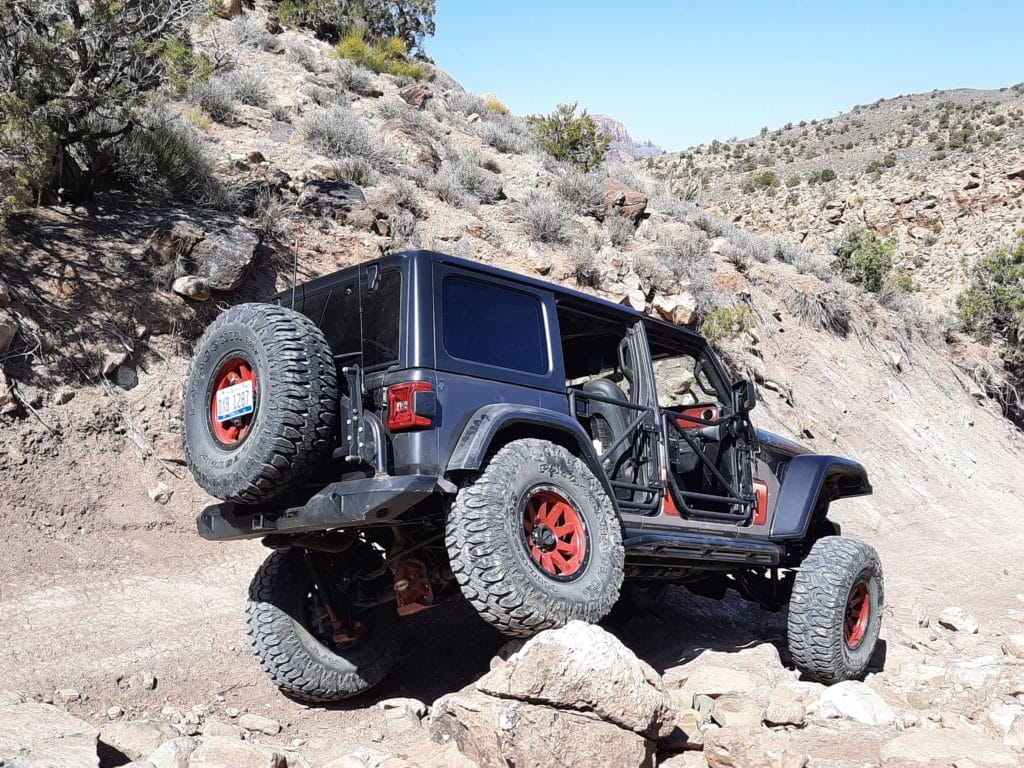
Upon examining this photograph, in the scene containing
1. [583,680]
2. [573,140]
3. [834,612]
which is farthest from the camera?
[573,140]

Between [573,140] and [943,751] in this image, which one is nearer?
[943,751]

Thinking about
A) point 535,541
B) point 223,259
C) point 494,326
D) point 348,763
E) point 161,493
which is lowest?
point 348,763

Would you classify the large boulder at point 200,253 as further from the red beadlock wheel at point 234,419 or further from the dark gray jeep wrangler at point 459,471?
the red beadlock wheel at point 234,419

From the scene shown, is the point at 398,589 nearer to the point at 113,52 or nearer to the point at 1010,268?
the point at 113,52

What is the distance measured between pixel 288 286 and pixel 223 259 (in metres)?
1.13

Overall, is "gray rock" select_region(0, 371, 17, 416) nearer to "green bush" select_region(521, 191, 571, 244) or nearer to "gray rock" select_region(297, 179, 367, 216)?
"gray rock" select_region(297, 179, 367, 216)

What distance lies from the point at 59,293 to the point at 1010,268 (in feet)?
77.4

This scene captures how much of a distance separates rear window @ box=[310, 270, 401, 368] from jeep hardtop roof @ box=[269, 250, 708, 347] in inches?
2.5

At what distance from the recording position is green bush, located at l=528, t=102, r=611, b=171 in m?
20.2

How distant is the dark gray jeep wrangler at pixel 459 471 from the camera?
12.7 feet

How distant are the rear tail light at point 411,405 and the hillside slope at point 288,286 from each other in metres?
1.75

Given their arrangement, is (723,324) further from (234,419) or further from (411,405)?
(234,419)

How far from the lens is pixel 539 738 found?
342 centimetres

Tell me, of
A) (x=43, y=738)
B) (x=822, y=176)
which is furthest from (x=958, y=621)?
(x=822, y=176)
